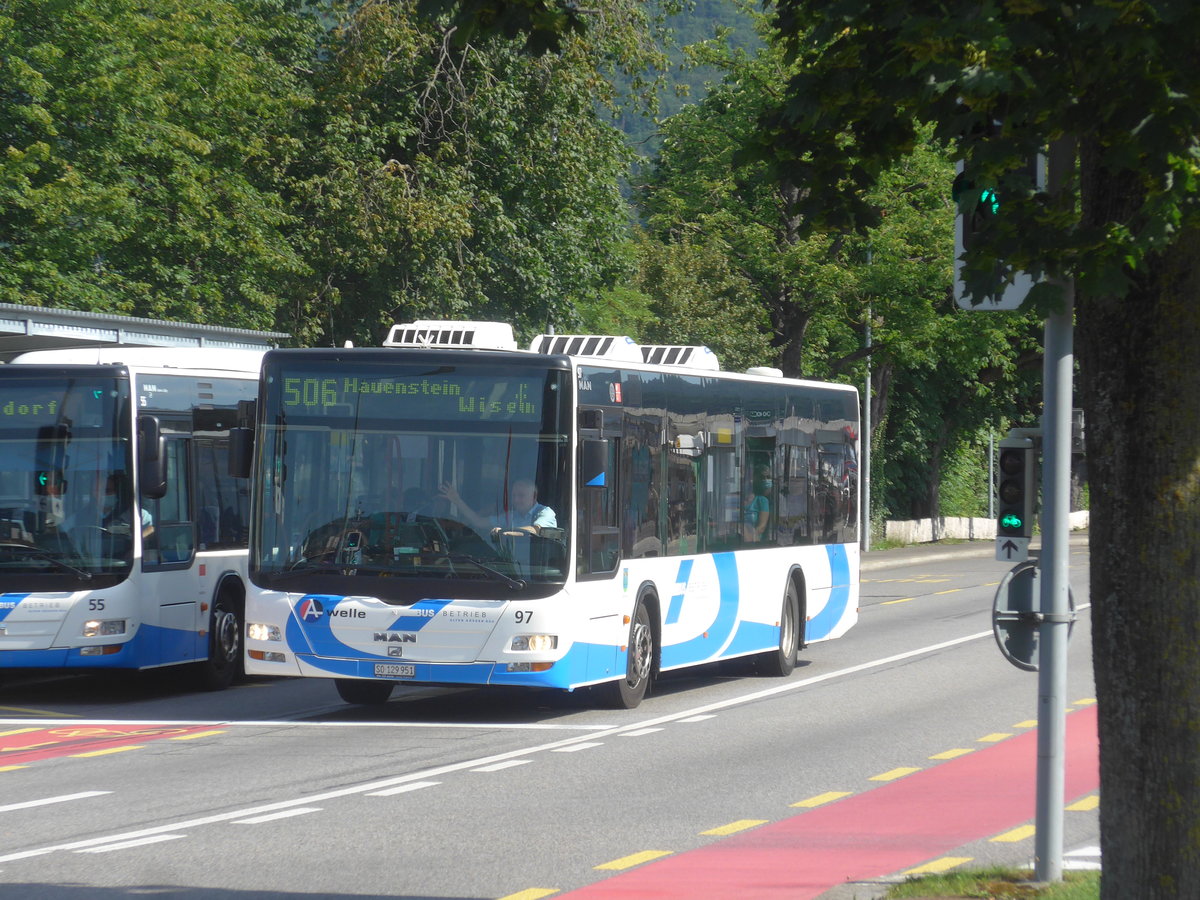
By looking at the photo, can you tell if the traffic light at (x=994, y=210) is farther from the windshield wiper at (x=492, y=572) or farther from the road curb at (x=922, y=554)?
the road curb at (x=922, y=554)

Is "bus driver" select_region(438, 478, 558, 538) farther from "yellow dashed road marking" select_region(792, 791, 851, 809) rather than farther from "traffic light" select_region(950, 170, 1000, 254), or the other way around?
"traffic light" select_region(950, 170, 1000, 254)

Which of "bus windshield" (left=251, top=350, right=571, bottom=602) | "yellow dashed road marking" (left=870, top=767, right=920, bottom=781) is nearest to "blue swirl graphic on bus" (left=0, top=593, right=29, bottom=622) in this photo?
"bus windshield" (left=251, top=350, right=571, bottom=602)

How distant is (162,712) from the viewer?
14.8 meters

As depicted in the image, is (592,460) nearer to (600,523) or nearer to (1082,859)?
(600,523)

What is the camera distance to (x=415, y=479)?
1329 cm

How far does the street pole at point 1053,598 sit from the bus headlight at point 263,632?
726cm

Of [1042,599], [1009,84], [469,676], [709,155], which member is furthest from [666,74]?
[1009,84]

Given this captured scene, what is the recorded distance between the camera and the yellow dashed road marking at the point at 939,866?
26.1ft

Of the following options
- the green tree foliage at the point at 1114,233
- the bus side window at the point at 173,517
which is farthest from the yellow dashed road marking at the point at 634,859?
the bus side window at the point at 173,517

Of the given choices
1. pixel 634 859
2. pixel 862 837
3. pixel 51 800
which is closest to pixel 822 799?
pixel 862 837

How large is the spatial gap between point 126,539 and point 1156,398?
11.1 metres

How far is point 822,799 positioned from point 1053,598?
9.96ft

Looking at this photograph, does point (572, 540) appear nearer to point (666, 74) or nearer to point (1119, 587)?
point (1119, 587)

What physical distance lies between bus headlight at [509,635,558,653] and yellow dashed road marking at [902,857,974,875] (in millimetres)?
5032
